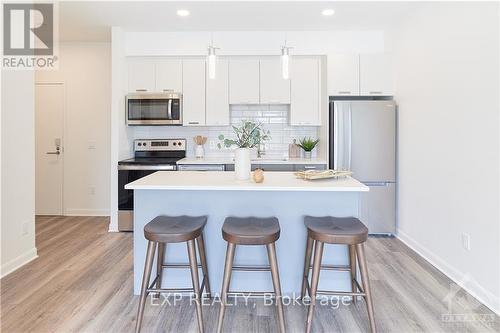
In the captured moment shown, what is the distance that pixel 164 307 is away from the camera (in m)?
2.36

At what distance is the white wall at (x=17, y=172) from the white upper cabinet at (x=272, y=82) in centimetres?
263

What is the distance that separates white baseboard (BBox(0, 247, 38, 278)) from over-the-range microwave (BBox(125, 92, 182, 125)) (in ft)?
6.32

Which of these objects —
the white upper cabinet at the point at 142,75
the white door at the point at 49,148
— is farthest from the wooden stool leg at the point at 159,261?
the white door at the point at 49,148

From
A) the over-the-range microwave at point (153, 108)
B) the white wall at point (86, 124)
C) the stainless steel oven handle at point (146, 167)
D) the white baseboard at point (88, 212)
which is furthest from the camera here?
the white baseboard at point (88, 212)

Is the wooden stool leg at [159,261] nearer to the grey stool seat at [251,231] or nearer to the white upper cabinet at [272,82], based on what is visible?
the grey stool seat at [251,231]

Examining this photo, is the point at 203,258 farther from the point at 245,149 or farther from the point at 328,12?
the point at 328,12

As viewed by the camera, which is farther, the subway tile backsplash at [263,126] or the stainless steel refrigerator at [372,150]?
the subway tile backsplash at [263,126]

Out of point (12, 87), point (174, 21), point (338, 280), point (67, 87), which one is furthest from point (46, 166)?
point (338, 280)

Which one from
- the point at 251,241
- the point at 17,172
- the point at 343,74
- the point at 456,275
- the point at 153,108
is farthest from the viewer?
the point at 153,108

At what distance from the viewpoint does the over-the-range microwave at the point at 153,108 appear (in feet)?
14.4

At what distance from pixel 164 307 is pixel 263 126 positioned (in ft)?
9.97

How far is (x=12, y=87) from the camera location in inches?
116

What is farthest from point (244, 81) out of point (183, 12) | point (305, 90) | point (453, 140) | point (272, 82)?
point (453, 140)

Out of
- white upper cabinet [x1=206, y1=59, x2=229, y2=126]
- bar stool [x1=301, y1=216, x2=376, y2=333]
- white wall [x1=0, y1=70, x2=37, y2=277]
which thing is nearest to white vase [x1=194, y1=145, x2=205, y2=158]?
white upper cabinet [x1=206, y1=59, x2=229, y2=126]
